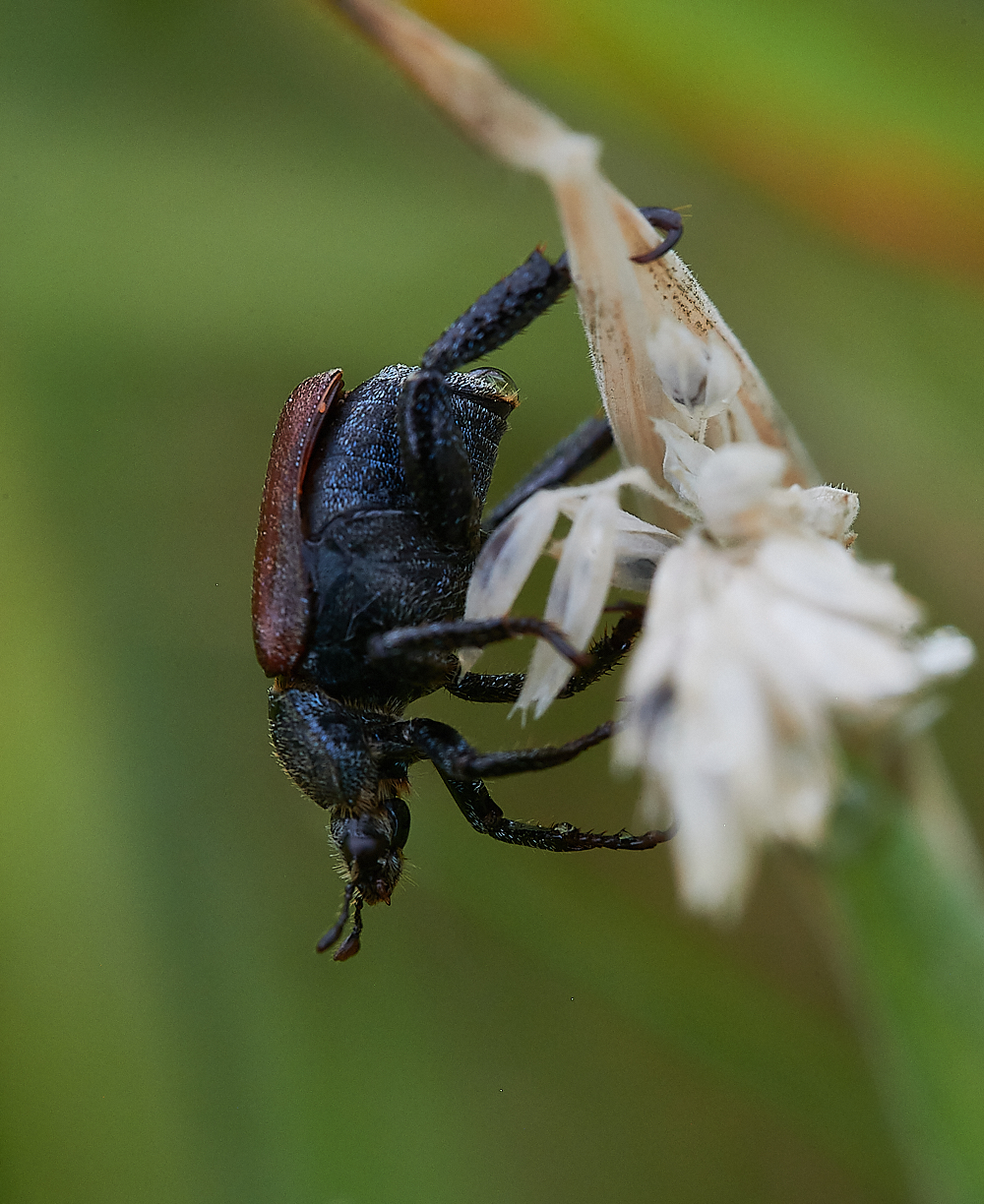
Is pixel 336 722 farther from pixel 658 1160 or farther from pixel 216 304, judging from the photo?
→ pixel 658 1160

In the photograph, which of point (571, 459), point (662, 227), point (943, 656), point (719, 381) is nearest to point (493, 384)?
point (571, 459)

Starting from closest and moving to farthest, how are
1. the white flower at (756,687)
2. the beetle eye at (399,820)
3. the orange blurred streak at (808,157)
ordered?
the white flower at (756,687)
the beetle eye at (399,820)
the orange blurred streak at (808,157)

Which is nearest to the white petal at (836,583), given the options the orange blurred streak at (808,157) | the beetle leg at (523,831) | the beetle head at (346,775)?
the beetle leg at (523,831)

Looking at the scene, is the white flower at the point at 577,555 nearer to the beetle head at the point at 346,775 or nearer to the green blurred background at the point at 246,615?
the beetle head at the point at 346,775

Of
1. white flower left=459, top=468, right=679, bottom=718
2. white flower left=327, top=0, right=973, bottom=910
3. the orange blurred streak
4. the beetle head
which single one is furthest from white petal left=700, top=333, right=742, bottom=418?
the orange blurred streak

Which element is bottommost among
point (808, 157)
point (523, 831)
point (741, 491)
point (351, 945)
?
point (351, 945)

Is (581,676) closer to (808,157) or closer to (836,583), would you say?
(836,583)
